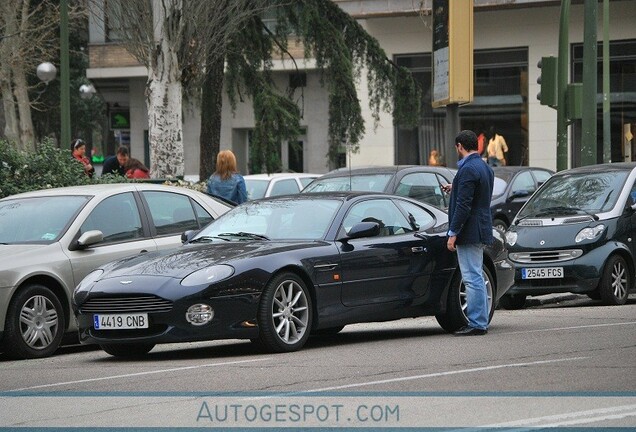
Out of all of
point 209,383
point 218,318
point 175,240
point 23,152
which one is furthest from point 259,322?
point 23,152

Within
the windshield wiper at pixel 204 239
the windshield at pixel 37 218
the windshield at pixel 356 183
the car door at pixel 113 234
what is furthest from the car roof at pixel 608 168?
the windshield at pixel 37 218

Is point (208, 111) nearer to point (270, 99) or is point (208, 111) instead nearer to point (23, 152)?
point (270, 99)

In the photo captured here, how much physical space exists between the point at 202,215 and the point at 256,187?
394 inches

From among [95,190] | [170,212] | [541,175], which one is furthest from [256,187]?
[95,190]

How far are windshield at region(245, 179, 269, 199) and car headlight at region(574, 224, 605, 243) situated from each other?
856cm

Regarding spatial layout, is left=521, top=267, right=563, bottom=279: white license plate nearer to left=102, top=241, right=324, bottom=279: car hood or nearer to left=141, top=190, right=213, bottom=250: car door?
left=141, top=190, right=213, bottom=250: car door

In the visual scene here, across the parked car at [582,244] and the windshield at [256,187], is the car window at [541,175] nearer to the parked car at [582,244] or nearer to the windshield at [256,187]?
the windshield at [256,187]

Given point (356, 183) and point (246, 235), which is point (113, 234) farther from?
point (356, 183)

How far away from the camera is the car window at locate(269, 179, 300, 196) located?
24494mm

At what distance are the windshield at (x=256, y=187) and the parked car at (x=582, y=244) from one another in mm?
7669

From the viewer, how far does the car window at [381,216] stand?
12.6m

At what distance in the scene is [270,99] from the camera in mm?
26109

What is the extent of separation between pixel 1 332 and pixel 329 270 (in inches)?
113

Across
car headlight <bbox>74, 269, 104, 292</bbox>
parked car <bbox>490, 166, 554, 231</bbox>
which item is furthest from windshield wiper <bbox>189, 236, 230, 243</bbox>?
parked car <bbox>490, 166, 554, 231</bbox>
